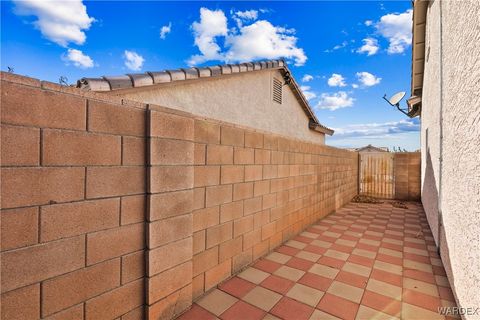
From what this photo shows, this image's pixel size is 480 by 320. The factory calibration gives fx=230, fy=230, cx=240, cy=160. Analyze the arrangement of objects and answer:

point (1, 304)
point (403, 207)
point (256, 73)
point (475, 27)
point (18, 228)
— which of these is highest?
point (256, 73)

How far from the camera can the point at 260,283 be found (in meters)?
2.66

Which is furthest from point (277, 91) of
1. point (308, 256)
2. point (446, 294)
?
point (446, 294)

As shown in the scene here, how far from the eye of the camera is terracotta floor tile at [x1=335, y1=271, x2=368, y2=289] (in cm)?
265

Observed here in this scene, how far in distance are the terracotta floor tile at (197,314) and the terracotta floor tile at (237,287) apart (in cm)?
38

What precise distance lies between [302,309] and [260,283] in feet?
1.92

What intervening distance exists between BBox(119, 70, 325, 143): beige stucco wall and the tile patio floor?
349 centimetres

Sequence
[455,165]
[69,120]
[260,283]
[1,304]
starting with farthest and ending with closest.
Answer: [260,283], [455,165], [69,120], [1,304]

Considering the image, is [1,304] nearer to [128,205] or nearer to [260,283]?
[128,205]

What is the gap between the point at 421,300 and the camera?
2363 mm

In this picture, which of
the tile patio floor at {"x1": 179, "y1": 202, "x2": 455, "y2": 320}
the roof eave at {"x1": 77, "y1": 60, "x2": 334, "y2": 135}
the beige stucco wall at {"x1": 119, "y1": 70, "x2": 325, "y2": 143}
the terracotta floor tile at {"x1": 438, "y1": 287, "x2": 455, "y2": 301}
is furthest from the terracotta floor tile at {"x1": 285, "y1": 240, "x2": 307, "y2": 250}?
the roof eave at {"x1": 77, "y1": 60, "x2": 334, "y2": 135}

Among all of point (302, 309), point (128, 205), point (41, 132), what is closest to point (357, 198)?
point (302, 309)

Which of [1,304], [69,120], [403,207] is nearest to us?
[1,304]

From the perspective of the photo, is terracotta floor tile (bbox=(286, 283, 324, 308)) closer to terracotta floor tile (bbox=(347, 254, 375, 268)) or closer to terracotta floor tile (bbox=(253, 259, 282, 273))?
terracotta floor tile (bbox=(253, 259, 282, 273))

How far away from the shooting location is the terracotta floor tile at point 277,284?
99.7 inches
